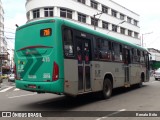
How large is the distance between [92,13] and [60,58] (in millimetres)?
39407

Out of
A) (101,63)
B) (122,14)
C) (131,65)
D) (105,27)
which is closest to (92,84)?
(101,63)

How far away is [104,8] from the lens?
52.1 m

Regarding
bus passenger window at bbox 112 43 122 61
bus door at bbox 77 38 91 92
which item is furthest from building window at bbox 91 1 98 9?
bus door at bbox 77 38 91 92

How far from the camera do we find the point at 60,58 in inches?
363

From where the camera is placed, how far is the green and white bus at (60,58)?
30.3ft

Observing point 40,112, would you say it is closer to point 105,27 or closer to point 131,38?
point 105,27

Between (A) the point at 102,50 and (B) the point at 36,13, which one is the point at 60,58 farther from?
(B) the point at 36,13

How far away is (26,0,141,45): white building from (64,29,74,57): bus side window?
2339cm

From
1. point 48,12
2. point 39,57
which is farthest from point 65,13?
point 39,57

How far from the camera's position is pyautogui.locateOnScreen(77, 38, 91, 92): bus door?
10273mm

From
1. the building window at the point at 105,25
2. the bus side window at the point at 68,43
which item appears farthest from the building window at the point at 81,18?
the bus side window at the point at 68,43

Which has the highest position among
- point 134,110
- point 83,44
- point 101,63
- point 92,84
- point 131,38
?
point 131,38

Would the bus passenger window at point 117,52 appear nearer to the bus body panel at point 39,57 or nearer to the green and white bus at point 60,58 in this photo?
the green and white bus at point 60,58

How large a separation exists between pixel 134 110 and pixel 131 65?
7164mm
